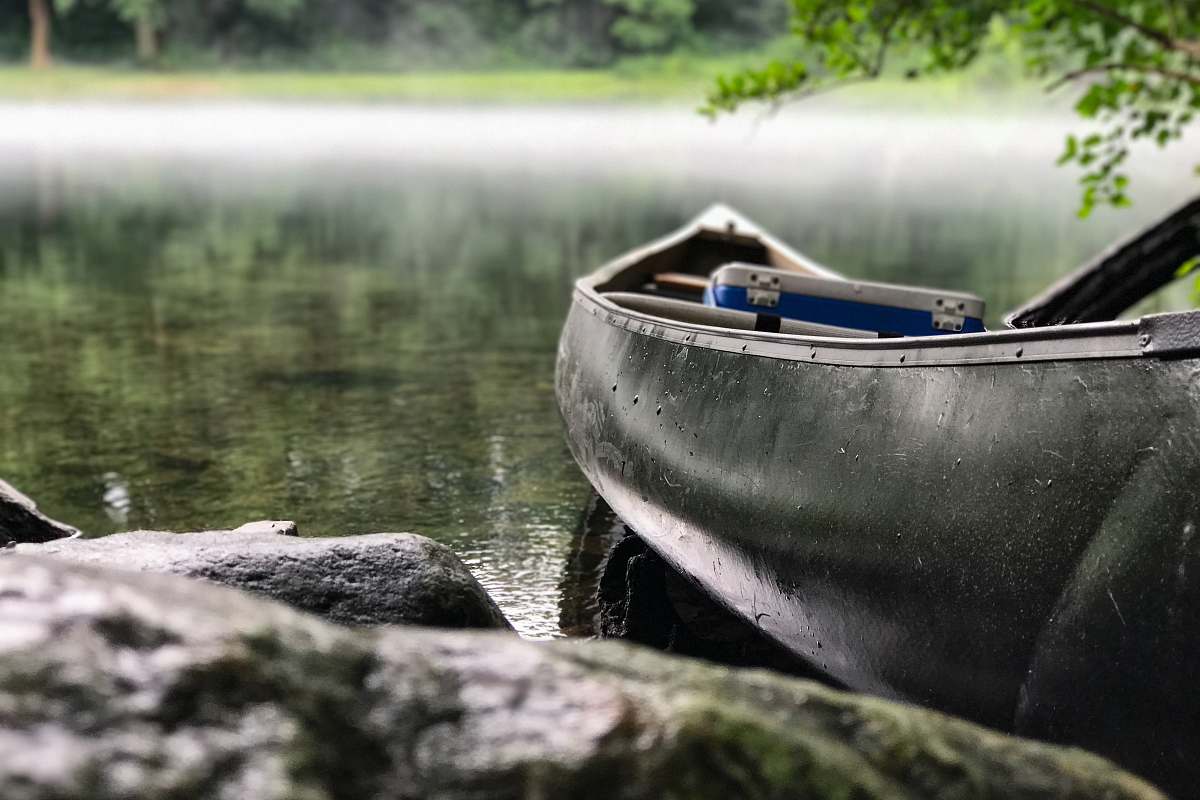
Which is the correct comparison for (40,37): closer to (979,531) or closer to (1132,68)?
(1132,68)

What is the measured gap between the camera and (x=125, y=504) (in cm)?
725

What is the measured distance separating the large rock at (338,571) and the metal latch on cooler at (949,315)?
2914mm

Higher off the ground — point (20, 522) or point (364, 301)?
point (20, 522)

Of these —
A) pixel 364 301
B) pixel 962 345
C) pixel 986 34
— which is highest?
pixel 986 34

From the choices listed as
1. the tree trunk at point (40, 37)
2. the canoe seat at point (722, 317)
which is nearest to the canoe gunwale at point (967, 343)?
the canoe seat at point (722, 317)

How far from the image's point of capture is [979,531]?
359cm

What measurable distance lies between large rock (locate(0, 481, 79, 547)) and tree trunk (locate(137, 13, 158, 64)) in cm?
6273

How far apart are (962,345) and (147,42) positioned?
66138mm

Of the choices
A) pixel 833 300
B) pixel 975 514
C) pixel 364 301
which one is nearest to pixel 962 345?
pixel 975 514

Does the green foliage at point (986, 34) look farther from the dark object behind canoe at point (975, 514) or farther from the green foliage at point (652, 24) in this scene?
the green foliage at point (652, 24)

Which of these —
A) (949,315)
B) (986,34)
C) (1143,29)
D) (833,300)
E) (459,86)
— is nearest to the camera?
(949,315)

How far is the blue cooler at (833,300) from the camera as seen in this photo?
643 cm

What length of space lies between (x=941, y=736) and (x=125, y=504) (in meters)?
5.86

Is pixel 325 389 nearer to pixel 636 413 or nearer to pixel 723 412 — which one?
pixel 636 413
